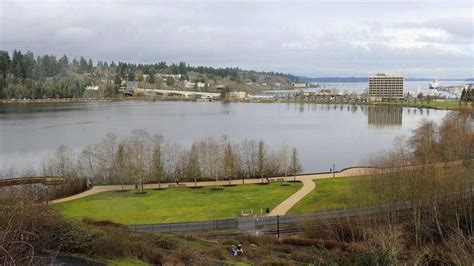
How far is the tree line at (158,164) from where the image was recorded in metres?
27.3

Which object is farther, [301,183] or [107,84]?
[107,84]

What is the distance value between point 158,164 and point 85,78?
361 ft

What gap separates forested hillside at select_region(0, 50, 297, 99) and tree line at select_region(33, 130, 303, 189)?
75781 millimetres

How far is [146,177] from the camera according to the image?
28.0 metres

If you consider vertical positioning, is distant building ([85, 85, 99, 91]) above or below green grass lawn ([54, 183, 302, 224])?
above

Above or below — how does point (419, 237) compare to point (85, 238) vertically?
below

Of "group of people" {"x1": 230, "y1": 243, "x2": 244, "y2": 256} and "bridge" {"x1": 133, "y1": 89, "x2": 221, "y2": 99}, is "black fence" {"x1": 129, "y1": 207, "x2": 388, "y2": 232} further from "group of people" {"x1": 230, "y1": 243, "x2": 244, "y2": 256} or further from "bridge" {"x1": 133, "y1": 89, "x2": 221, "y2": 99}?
"bridge" {"x1": 133, "y1": 89, "x2": 221, "y2": 99}

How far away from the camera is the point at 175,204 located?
2278 centimetres

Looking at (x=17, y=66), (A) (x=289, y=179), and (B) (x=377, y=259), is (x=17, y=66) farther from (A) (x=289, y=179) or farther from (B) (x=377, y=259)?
(B) (x=377, y=259)

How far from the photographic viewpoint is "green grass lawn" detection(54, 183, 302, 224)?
814 inches

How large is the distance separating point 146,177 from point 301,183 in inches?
338

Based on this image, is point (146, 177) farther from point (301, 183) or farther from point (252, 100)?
point (252, 100)

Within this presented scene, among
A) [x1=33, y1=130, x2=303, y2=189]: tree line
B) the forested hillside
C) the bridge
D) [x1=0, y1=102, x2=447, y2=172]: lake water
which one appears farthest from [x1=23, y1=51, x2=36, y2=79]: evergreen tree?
[x1=33, y1=130, x2=303, y2=189]: tree line

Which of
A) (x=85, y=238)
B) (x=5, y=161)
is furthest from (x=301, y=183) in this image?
(x=5, y=161)
